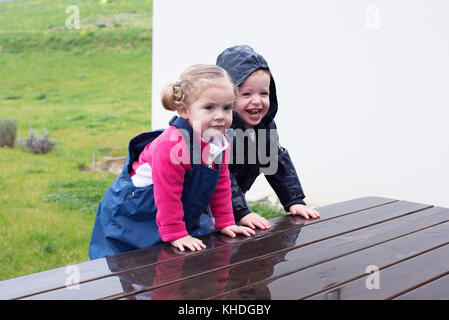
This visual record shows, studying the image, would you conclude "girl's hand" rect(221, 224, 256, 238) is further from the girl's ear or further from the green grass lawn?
the green grass lawn

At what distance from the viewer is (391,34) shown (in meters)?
4.80

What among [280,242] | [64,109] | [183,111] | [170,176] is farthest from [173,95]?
[64,109]

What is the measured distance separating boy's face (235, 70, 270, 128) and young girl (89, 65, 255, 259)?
0.27 m

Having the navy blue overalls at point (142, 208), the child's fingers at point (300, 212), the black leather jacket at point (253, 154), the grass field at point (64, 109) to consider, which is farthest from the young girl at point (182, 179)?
the grass field at point (64, 109)

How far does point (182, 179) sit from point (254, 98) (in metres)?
0.56

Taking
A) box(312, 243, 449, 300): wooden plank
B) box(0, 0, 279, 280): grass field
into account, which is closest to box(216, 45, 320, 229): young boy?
box(312, 243, 449, 300): wooden plank

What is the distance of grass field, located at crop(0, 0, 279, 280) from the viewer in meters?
5.11

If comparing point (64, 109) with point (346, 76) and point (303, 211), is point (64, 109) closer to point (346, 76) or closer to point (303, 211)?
point (346, 76)

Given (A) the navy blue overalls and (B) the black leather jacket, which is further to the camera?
(B) the black leather jacket

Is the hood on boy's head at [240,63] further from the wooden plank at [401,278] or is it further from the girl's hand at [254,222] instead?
the wooden plank at [401,278]

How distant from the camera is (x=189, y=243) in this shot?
199 cm

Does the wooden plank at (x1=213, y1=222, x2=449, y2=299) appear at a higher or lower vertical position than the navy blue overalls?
lower

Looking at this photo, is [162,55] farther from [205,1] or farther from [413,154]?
[413,154]
